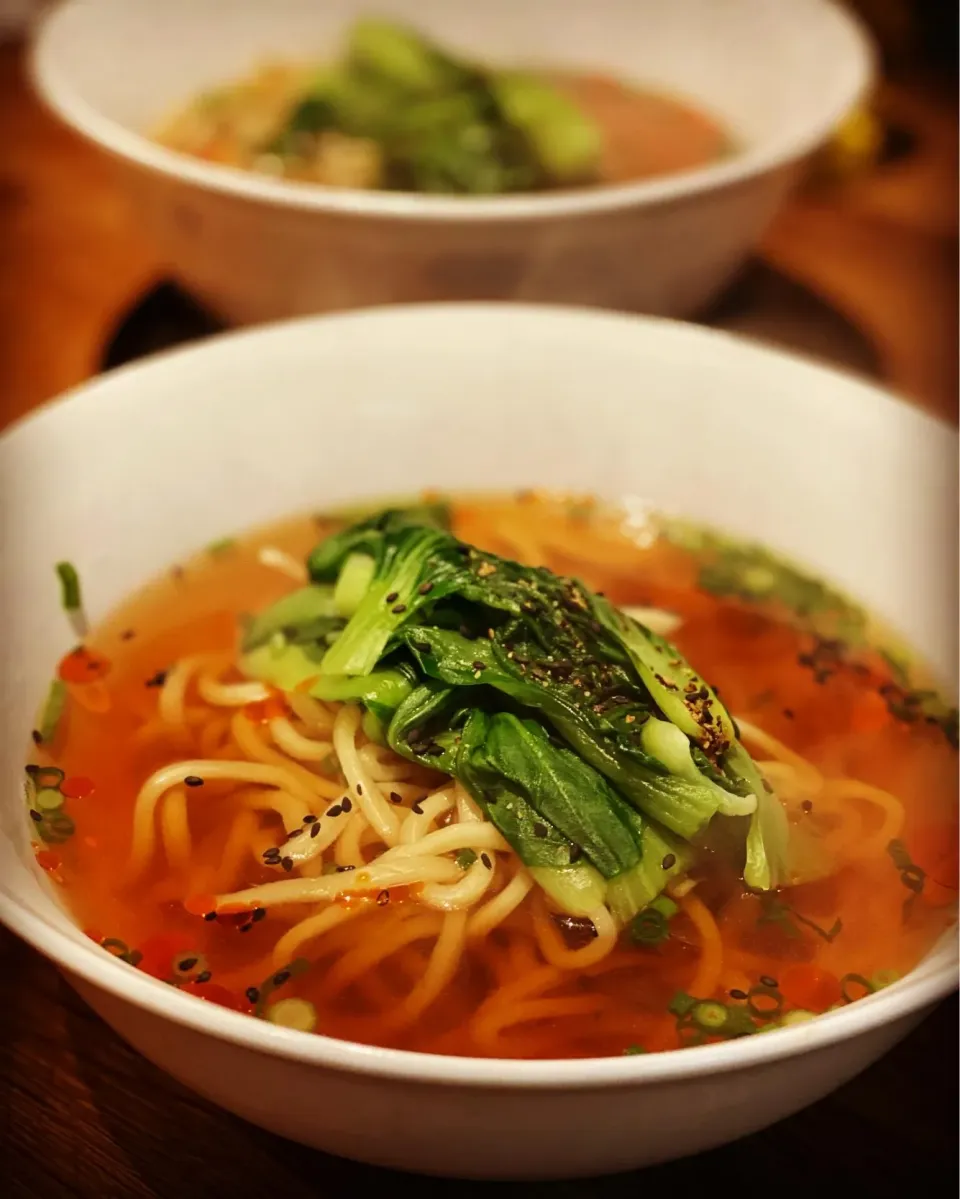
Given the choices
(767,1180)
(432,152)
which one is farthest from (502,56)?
(767,1180)

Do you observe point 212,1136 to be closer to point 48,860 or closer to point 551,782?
point 48,860

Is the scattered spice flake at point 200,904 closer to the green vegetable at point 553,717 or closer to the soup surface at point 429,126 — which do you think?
the green vegetable at point 553,717

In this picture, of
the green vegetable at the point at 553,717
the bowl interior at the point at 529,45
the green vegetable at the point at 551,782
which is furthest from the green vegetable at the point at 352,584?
the bowl interior at the point at 529,45

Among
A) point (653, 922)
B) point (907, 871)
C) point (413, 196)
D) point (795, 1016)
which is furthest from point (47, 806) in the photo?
point (413, 196)

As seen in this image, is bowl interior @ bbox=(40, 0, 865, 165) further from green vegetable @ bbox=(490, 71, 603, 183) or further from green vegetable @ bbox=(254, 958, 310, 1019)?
green vegetable @ bbox=(254, 958, 310, 1019)

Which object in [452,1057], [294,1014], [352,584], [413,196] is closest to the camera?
[452,1057]

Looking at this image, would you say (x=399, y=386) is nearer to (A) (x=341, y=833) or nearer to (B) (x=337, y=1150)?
(A) (x=341, y=833)
